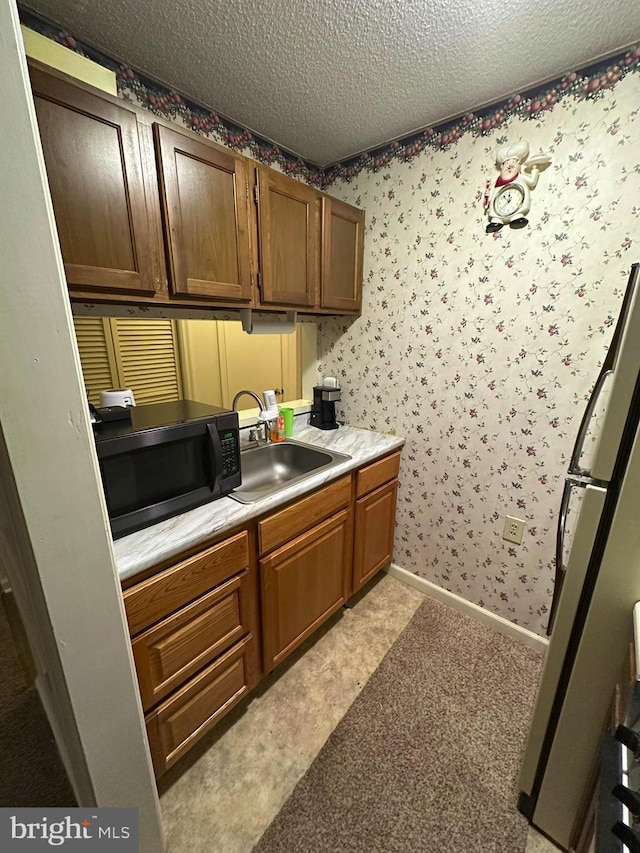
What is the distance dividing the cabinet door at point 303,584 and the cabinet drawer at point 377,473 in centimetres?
16

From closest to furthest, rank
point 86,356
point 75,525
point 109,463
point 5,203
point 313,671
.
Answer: point 5,203 → point 75,525 → point 109,463 → point 313,671 → point 86,356

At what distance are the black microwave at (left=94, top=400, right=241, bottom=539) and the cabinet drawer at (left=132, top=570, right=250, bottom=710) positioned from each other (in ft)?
0.99

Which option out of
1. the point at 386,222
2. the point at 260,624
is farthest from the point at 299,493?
the point at 386,222

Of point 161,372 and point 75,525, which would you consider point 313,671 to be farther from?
point 161,372

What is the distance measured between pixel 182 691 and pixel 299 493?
73 cm

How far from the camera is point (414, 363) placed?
182 centimetres

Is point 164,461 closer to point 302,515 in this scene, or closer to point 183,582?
point 183,582

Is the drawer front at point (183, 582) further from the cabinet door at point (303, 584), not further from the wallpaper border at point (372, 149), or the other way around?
the wallpaper border at point (372, 149)

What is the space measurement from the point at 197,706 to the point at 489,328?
1873 mm

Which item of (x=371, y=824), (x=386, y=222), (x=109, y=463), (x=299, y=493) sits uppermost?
(x=386, y=222)

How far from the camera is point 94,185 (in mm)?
979

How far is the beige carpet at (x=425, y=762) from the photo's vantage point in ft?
3.42

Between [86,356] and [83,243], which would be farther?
[86,356]

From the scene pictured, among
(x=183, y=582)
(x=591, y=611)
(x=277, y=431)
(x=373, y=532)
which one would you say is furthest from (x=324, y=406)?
(x=591, y=611)
